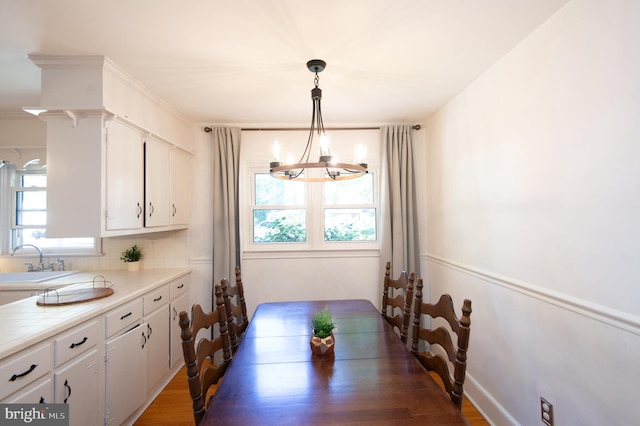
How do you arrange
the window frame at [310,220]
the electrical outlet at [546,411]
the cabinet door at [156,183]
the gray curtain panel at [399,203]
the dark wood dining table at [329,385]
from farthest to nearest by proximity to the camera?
1. the window frame at [310,220]
2. the gray curtain panel at [399,203]
3. the cabinet door at [156,183]
4. the electrical outlet at [546,411]
5. the dark wood dining table at [329,385]

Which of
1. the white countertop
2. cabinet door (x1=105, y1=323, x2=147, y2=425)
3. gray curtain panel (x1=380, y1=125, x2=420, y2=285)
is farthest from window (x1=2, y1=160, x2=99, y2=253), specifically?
gray curtain panel (x1=380, y1=125, x2=420, y2=285)

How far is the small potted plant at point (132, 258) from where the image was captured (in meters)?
2.91

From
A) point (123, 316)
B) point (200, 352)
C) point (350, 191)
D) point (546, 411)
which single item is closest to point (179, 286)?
point (123, 316)

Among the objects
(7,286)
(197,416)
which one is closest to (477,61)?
(197,416)

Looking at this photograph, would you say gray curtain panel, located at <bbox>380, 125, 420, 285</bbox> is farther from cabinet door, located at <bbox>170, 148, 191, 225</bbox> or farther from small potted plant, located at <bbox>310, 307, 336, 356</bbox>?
cabinet door, located at <bbox>170, 148, 191, 225</bbox>

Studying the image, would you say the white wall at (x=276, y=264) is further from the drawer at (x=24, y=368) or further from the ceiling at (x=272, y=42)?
the drawer at (x=24, y=368)

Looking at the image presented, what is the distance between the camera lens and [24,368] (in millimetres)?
1314

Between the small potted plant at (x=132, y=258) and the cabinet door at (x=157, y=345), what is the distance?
67cm

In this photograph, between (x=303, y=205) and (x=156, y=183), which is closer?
(x=156, y=183)

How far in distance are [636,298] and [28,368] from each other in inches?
109

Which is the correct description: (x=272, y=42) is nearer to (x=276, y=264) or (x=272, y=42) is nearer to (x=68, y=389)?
(x=276, y=264)

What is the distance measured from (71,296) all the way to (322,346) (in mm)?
1822

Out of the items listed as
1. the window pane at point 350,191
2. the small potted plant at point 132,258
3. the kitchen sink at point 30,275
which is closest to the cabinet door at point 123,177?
the small potted plant at point 132,258

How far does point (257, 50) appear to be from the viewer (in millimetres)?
1825
